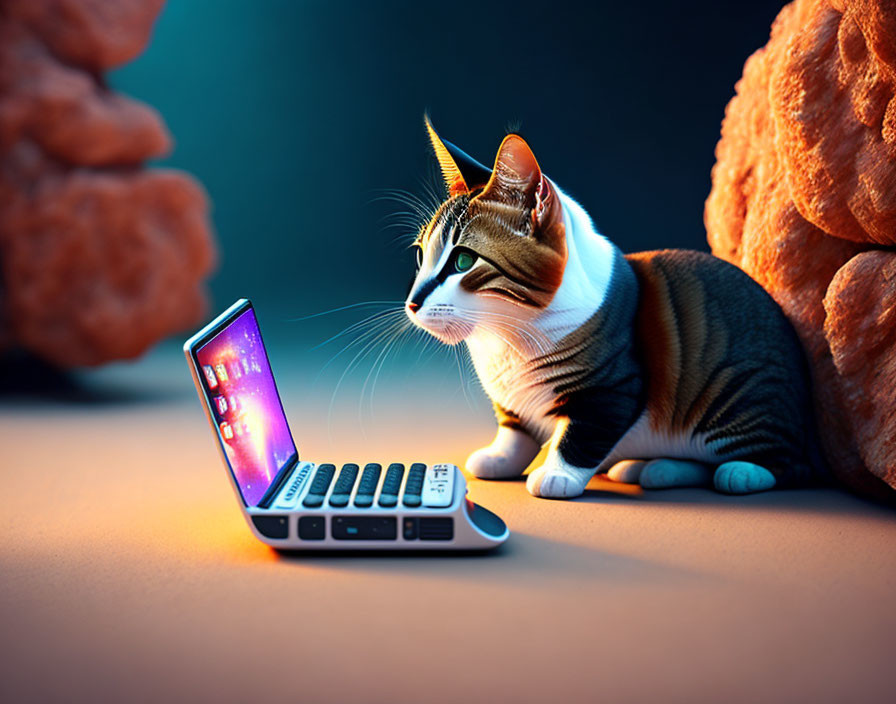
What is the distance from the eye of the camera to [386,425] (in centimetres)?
212

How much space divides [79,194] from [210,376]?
138 cm

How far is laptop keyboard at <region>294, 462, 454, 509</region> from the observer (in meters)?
1.28

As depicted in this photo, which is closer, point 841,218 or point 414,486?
point 414,486

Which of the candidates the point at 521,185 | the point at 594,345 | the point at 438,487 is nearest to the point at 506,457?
the point at 594,345

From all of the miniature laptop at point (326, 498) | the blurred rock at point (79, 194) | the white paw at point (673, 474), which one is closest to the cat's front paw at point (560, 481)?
the white paw at point (673, 474)

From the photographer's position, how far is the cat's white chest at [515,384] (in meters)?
1.60

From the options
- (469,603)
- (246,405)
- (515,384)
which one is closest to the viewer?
(469,603)

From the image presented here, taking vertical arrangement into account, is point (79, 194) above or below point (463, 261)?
below

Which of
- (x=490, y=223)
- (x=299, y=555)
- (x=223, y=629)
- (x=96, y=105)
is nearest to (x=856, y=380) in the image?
(x=490, y=223)

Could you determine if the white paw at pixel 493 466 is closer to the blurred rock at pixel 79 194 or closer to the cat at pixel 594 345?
the cat at pixel 594 345

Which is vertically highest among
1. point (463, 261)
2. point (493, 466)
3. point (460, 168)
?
point (460, 168)

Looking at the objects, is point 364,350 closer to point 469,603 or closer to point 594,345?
point 594,345

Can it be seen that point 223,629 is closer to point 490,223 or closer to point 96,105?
point 490,223

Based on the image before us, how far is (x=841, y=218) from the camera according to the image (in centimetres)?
156
